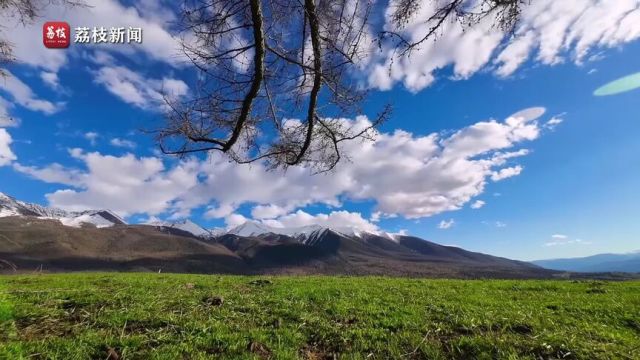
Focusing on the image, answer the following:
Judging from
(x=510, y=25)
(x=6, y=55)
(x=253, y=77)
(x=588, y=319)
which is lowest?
(x=588, y=319)

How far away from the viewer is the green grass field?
25.9ft

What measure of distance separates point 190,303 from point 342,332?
18.1 ft

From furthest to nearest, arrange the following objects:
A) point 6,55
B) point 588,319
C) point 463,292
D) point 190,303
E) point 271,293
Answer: point 463,292, point 271,293, point 190,303, point 588,319, point 6,55

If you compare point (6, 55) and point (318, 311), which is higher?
point (6, 55)

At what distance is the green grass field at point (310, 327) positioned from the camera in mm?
7887

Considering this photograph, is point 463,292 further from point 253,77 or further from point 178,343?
point 253,77

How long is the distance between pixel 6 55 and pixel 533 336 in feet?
45.4

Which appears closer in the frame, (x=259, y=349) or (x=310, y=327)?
(x=259, y=349)

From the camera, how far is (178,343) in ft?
27.7

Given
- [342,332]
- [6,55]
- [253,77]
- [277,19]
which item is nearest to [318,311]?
[342,332]

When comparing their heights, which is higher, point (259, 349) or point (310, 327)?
point (310, 327)

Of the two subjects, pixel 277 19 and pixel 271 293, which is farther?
pixel 271 293

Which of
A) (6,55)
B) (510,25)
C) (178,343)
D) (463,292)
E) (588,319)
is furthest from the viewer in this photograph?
(463,292)

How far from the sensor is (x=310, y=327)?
9945 millimetres
